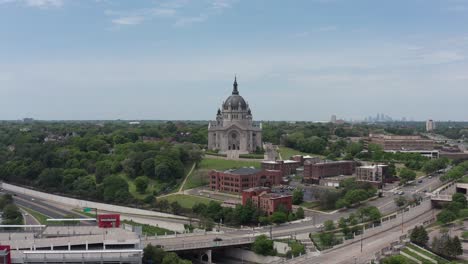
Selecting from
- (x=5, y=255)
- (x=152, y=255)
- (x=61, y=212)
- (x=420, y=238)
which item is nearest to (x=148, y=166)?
(x=61, y=212)

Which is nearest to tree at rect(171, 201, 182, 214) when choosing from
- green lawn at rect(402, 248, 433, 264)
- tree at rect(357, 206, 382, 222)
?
tree at rect(357, 206, 382, 222)

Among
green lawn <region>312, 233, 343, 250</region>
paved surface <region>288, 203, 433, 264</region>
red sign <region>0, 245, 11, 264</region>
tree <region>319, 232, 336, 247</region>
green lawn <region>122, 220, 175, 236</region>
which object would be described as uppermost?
red sign <region>0, 245, 11, 264</region>

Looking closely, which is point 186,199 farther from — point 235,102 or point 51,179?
point 235,102

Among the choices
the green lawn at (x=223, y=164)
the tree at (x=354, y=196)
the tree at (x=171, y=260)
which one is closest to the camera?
the tree at (x=171, y=260)

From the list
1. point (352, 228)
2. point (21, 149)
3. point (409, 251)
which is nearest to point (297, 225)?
point (352, 228)

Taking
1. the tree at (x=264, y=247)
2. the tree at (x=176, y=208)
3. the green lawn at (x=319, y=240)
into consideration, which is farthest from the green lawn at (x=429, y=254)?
the tree at (x=176, y=208)

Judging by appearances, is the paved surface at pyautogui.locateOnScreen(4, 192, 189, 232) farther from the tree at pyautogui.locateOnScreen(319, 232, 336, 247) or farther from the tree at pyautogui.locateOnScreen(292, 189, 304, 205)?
the tree at pyautogui.locateOnScreen(319, 232, 336, 247)

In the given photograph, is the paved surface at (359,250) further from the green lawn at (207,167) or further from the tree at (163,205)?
the green lawn at (207,167)
